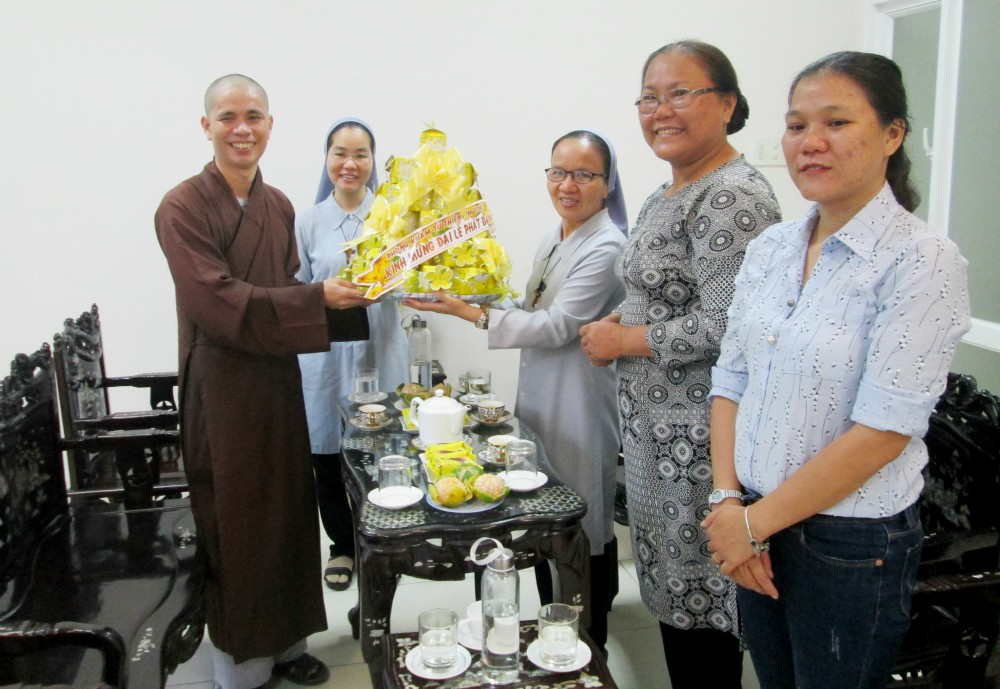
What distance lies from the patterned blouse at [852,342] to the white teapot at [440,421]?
2.26 feet

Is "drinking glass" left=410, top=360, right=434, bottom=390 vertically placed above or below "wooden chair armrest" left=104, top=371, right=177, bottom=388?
above

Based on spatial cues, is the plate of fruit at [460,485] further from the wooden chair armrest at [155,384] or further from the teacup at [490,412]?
the wooden chair armrest at [155,384]

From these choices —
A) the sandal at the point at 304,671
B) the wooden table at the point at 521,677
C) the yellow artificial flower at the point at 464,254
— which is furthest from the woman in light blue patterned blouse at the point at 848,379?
the sandal at the point at 304,671

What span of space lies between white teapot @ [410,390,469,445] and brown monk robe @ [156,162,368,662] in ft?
1.06

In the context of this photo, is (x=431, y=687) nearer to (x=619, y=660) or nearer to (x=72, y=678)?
(x=72, y=678)

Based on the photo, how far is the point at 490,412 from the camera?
1.93m

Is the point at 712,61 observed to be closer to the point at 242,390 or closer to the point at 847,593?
the point at 847,593

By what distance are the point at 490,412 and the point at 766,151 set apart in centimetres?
189

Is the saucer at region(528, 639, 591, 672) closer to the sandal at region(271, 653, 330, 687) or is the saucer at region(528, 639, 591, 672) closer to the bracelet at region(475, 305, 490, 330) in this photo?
the bracelet at region(475, 305, 490, 330)

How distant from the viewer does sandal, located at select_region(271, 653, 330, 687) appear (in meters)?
2.09

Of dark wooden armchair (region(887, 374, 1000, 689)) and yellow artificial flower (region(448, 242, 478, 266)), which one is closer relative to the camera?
dark wooden armchair (region(887, 374, 1000, 689))

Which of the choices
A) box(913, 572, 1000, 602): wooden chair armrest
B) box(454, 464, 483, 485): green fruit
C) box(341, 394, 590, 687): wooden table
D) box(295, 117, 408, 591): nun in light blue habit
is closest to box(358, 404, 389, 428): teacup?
box(341, 394, 590, 687): wooden table

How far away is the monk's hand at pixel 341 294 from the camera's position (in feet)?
6.09

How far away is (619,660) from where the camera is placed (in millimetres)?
2209
